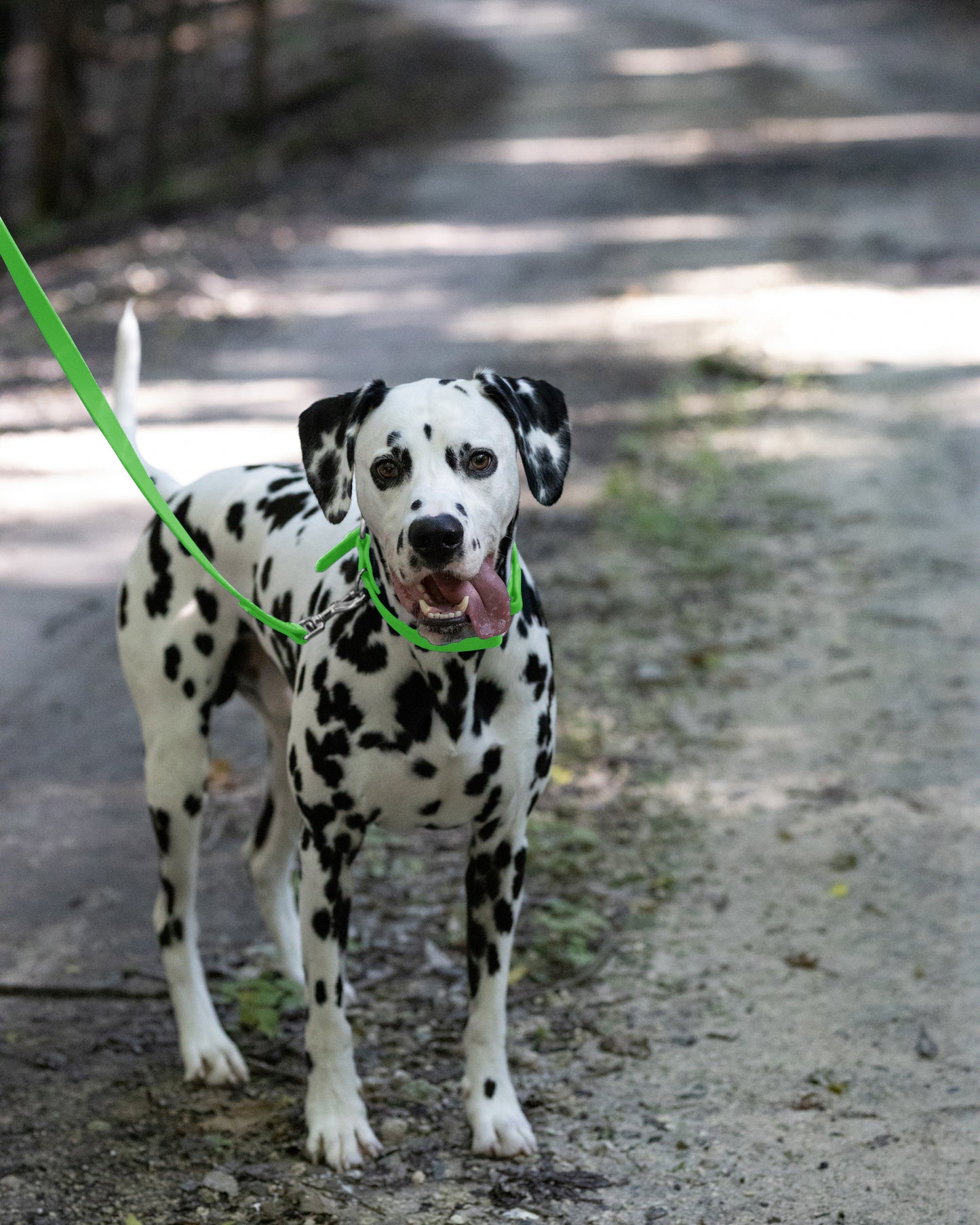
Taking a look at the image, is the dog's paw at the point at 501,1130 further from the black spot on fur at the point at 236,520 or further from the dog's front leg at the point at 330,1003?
the black spot on fur at the point at 236,520

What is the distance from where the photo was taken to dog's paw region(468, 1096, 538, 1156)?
378 centimetres

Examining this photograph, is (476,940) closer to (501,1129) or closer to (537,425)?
(501,1129)

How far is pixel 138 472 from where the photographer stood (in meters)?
3.71

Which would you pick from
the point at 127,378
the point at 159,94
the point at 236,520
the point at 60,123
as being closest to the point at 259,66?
the point at 159,94

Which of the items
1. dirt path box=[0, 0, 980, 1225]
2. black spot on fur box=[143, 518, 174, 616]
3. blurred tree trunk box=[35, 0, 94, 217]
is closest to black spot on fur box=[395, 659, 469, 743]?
black spot on fur box=[143, 518, 174, 616]

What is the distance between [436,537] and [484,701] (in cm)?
60

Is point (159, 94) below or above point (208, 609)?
above

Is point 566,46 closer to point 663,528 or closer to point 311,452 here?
point 663,528

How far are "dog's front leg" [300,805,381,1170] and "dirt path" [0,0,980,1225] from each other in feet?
0.32

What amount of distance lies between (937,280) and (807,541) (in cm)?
603

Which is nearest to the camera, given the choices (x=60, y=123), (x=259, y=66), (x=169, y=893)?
(x=169, y=893)

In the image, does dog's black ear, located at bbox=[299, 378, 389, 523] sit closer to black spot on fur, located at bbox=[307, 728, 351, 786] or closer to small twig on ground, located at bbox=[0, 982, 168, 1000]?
black spot on fur, located at bbox=[307, 728, 351, 786]

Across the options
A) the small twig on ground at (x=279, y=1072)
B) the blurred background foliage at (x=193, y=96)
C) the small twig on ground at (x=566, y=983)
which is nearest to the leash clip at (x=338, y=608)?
the small twig on ground at (x=279, y=1072)

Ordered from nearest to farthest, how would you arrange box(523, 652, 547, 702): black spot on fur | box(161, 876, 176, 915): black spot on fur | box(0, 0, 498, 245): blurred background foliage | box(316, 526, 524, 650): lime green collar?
box(316, 526, 524, 650): lime green collar → box(523, 652, 547, 702): black spot on fur → box(161, 876, 176, 915): black spot on fur → box(0, 0, 498, 245): blurred background foliage
